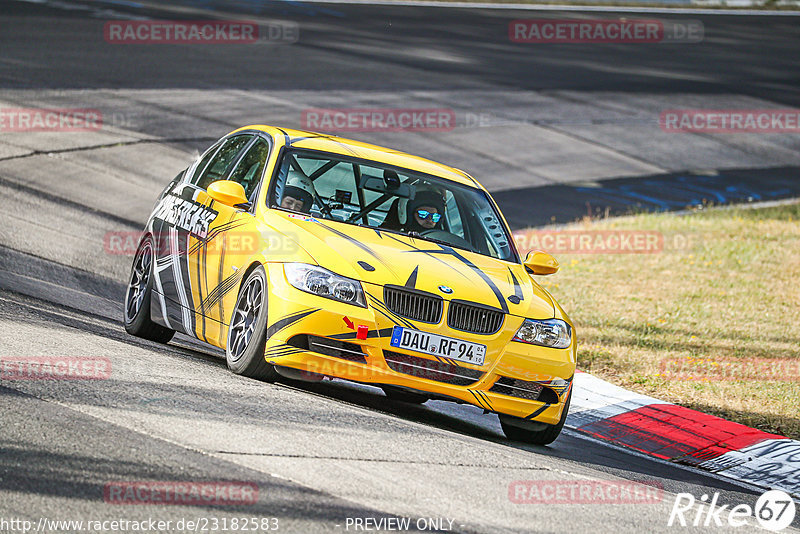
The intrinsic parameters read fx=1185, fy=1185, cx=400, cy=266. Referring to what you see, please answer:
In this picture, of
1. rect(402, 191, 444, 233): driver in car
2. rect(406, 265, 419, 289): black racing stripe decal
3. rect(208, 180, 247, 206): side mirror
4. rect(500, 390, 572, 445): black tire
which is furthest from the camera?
rect(402, 191, 444, 233): driver in car

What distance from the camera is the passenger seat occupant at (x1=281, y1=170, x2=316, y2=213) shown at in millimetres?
8344

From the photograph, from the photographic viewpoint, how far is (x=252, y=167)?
349 inches

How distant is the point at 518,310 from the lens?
25.1 feet

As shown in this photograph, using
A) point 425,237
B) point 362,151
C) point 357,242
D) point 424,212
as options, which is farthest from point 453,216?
point 357,242

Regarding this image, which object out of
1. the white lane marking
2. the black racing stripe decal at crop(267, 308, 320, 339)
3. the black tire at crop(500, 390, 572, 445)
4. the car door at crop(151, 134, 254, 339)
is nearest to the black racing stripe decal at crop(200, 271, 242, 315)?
the car door at crop(151, 134, 254, 339)

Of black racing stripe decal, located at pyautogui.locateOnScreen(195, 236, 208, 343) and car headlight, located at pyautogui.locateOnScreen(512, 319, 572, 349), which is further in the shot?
black racing stripe decal, located at pyautogui.locateOnScreen(195, 236, 208, 343)

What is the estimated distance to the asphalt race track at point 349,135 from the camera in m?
5.45

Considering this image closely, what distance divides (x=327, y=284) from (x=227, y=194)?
1.30 metres

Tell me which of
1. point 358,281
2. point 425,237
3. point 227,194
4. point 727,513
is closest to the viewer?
point 727,513

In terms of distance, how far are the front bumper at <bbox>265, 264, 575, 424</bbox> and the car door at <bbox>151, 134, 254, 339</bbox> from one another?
4.63 ft

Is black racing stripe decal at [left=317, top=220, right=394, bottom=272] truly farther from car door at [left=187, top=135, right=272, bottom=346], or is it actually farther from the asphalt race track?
the asphalt race track

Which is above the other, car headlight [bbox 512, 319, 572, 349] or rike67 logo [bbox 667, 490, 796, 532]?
car headlight [bbox 512, 319, 572, 349]

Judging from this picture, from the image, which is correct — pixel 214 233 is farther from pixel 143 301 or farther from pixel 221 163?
pixel 143 301

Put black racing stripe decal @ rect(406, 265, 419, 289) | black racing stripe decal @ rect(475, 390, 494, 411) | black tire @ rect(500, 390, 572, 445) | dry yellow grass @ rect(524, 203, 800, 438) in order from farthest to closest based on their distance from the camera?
dry yellow grass @ rect(524, 203, 800, 438) < black tire @ rect(500, 390, 572, 445) < black racing stripe decal @ rect(475, 390, 494, 411) < black racing stripe decal @ rect(406, 265, 419, 289)
